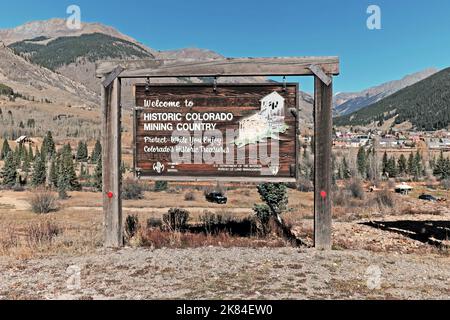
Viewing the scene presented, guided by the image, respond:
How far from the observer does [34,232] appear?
26.4 ft

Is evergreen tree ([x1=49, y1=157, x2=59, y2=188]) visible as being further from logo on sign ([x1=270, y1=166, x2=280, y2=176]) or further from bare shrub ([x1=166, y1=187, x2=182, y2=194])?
logo on sign ([x1=270, y1=166, x2=280, y2=176])

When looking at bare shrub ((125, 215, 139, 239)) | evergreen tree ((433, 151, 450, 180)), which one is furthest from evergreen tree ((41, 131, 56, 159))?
evergreen tree ((433, 151, 450, 180))

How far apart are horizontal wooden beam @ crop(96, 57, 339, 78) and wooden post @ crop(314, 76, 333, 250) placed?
1.05 feet

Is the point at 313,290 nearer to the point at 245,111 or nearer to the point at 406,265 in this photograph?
the point at 406,265

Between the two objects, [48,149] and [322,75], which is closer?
[322,75]

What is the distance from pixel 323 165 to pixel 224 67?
94.5 inches

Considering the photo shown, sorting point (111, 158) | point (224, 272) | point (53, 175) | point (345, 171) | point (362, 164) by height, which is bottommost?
point (345, 171)

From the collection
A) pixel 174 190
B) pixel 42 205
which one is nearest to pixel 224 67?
pixel 42 205

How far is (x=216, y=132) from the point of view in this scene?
7.18 m

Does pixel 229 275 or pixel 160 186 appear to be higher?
pixel 229 275

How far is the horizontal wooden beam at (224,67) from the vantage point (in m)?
6.91

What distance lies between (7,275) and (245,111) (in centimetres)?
439

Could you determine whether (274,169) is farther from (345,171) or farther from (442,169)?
(442,169)

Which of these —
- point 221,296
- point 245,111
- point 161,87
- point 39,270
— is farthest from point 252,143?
point 39,270
